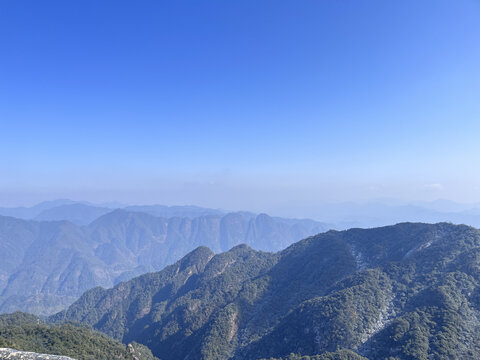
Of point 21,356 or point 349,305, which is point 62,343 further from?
point 349,305

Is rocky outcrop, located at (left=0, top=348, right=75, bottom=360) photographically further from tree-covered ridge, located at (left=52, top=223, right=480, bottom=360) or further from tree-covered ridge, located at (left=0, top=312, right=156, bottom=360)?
tree-covered ridge, located at (left=52, top=223, right=480, bottom=360)

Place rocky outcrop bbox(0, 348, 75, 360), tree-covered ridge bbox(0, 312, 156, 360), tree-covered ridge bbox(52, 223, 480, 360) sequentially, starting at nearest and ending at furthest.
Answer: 1. rocky outcrop bbox(0, 348, 75, 360)
2. tree-covered ridge bbox(52, 223, 480, 360)
3. tree-covered ridge bbox(0, 312, 156, 360)

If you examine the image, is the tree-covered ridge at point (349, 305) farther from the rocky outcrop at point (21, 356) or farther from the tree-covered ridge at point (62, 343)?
the rocky outcrop at point (21, 356)

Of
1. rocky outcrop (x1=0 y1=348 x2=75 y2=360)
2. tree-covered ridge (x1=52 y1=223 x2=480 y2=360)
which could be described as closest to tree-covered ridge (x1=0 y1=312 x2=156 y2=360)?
rocky outcrop (x1=0 y1=348 x2=75 y2=360)

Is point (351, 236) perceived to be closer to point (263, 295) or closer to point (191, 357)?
point (263, 295)

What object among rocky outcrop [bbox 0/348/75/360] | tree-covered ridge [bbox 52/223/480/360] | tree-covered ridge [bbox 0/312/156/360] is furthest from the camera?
tree-covered ridge [bbox 0/312/156/360]

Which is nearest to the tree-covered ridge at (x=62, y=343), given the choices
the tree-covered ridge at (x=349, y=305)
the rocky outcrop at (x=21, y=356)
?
the rocky outcrop at (x=21, y=356)

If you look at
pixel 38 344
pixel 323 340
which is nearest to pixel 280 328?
pixel 323 340

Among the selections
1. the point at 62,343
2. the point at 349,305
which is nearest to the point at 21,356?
the point at 62,343
